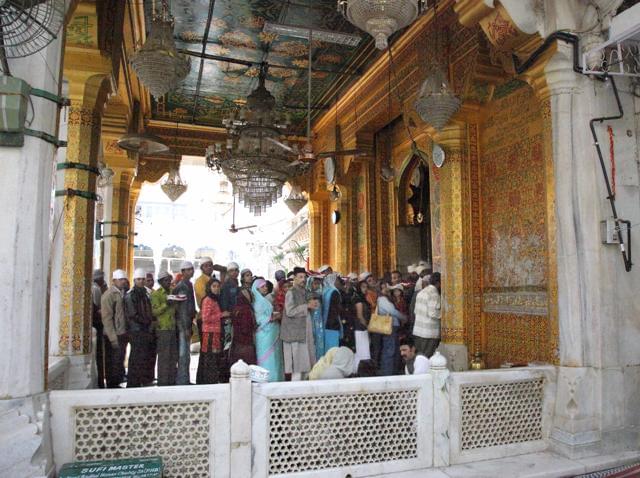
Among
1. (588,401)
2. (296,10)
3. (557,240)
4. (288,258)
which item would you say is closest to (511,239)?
(557,240)

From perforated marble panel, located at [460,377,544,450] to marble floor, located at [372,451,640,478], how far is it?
0.15 meters

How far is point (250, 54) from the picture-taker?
8000mm

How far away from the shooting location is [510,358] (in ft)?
18.6

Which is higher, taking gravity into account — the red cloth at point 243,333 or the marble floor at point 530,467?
the red cloth at point 243,333

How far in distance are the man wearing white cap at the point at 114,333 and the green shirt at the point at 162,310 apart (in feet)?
1.18

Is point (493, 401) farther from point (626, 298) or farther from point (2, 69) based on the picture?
point (2, 69)

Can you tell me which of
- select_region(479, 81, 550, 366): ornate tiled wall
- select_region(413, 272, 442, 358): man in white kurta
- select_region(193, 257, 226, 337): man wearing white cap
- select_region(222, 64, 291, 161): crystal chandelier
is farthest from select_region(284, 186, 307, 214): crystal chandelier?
select_region(413, 272, 442, 358): man in white kurta

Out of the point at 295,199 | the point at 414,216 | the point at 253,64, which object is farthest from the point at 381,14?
the point at 295,199

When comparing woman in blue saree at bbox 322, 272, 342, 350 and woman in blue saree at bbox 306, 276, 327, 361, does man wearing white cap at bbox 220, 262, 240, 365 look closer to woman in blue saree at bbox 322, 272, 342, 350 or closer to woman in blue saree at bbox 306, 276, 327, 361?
woman in blue saree at bbox 306, 276, 327, 361

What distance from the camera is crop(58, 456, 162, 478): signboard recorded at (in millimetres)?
2768

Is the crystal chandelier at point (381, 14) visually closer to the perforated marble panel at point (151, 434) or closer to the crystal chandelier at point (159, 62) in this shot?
the crystal chandelier at point (159, 62)

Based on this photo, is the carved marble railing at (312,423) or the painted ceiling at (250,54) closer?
the carved marble railing at (312,423)

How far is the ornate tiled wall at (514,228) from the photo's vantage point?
5.32 metres

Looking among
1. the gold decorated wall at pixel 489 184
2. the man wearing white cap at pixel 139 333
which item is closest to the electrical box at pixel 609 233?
the gold decorated wall at pixel 489 184
